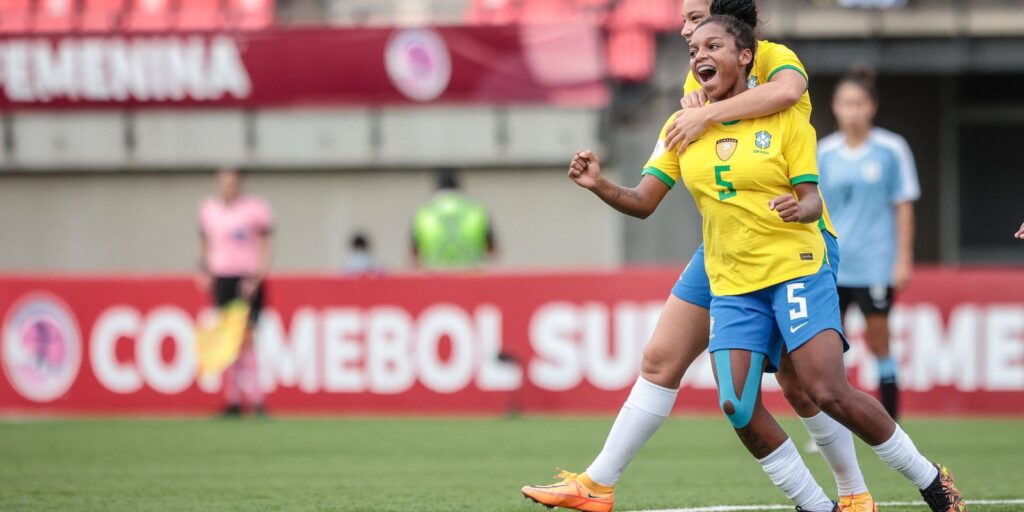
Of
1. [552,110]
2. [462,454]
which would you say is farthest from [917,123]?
[462,454]

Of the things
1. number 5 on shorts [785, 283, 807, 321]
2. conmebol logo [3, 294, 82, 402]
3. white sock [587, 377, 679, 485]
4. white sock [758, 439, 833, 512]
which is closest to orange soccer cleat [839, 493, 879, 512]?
white sock [758, 439, 833, 512]

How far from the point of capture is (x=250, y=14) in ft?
62.7

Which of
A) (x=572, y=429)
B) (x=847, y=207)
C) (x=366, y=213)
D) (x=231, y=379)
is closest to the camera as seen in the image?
(x=847, y=207)

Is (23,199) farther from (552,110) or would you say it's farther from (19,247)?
(552,110)

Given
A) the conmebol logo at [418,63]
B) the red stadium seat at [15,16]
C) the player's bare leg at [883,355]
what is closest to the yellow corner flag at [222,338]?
the player's bare leg at [883,355]

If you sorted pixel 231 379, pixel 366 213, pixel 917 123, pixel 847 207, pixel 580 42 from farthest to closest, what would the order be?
pixel 917 123
pixel 366 213
pixel 580 42
pixel 231 379
pixel 847 207

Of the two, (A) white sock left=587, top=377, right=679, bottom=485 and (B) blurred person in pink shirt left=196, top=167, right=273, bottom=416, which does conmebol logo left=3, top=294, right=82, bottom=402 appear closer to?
(B) blurred person in pink shirt left=196, top=167, right=273, bottom=416

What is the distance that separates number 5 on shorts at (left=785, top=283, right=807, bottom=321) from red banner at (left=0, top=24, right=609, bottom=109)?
1267 centimetres

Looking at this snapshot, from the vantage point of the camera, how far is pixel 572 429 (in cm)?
1075

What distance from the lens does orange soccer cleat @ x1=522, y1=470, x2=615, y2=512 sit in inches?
218

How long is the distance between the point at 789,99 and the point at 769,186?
310 millimetres

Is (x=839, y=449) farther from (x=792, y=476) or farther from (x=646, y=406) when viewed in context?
(x=646, y=406)

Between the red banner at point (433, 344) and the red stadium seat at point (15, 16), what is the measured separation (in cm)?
726

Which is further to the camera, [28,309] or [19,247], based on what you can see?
[19,247]
